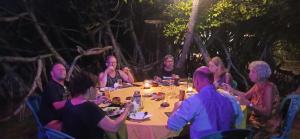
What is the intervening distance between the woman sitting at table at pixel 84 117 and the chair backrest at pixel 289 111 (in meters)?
1.59

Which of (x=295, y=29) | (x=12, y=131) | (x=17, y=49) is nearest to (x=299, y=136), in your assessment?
(x=295, y=29)

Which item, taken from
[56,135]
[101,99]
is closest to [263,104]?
[101,99]

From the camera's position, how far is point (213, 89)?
266 centimetres

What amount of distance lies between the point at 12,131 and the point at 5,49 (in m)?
1.98

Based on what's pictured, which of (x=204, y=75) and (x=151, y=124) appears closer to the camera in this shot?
(x=204, y=75)

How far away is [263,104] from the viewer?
3664mm

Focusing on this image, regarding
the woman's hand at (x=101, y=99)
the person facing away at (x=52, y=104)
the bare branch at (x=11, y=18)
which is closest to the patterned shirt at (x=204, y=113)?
the woman's hand at (x=101, y=99)

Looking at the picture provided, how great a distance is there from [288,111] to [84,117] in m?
1.91

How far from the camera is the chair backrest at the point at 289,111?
3.26 m

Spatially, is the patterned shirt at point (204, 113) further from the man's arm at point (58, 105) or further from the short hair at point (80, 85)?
the man's arm at point (58, 105)

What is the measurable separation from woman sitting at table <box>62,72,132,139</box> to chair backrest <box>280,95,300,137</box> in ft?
5.22

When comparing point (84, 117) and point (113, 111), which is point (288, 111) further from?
point (84, 117)

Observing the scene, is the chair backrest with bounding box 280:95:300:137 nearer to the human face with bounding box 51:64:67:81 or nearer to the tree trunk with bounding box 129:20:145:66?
the human face with bounding box 51:64:67:81

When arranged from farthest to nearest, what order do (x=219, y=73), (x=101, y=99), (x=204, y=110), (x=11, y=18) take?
(x=11, y=18) → (x=219, y=73) → (x=101, y=99) → (x=204, y=110)
